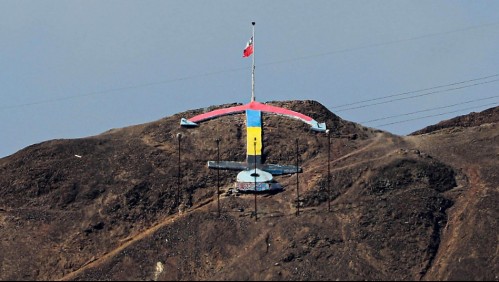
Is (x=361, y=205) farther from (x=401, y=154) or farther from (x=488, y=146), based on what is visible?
(x=488, y=146)

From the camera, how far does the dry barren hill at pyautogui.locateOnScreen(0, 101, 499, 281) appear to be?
132 metres

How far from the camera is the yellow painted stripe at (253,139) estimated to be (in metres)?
148

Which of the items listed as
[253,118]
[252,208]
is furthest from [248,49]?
[252,208]

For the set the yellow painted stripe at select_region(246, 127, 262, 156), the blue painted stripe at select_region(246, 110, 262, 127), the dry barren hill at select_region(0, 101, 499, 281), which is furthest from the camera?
the blue painted stripe at select_region(246, 110, 262, 127)

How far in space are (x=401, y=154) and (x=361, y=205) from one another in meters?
10.0

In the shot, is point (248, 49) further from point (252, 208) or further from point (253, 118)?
point (252, 208)

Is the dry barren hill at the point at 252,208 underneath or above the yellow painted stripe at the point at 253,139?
underneath

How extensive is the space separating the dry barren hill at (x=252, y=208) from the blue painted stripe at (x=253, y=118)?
717 millimetres

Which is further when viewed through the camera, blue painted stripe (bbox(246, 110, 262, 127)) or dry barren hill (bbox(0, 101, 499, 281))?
blue painted stripe (bbox(246, 110, 262, 127))

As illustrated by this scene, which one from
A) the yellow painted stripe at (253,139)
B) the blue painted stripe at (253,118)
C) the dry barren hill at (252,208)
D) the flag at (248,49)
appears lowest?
the dry barren hill at (252,208)

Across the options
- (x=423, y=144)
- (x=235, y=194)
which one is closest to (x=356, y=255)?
(x=235, y=194)

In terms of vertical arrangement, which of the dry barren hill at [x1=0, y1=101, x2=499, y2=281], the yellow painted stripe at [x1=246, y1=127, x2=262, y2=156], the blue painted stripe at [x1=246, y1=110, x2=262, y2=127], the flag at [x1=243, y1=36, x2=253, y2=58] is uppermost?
the flag at [x1=243, y1=36, x2=253, y2=58]

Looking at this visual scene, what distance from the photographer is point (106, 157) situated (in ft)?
488

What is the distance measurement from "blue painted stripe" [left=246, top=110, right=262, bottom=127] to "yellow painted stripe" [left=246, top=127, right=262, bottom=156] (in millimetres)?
737
